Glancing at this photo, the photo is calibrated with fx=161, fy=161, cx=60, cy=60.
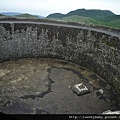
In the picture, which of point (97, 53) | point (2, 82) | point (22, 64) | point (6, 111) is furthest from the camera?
point (22, 64)

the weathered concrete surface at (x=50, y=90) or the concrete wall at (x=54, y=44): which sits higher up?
the concrete wall at (x=54, y=44)

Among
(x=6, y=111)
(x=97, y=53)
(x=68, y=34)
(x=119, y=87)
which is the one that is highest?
(x=68, y=34)

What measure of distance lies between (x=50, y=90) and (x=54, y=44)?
4791mm

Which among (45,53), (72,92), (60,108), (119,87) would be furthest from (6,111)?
(45,53)

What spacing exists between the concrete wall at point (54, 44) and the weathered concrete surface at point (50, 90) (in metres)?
0.72

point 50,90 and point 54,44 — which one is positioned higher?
point 54,44

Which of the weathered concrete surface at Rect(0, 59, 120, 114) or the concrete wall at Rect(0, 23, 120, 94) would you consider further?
the concrete wall at Rect(0, 23, 120, 94)

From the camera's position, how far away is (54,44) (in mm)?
12617

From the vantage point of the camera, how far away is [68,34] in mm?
12156

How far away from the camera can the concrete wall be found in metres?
10.8

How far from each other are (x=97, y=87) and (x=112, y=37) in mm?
3133

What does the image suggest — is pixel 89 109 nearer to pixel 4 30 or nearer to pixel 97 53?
pixel 97 53

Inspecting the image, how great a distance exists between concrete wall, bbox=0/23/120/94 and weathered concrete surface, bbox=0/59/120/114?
722mm

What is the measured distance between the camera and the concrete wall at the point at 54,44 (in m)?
10.8
